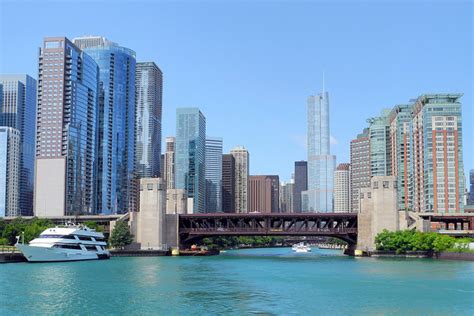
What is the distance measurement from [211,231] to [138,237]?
21442mm

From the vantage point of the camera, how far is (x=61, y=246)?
13438cm

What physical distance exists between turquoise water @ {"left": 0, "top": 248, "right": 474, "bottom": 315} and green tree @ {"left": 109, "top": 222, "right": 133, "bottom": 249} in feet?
181

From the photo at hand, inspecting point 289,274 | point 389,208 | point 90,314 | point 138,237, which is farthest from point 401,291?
point 138,237

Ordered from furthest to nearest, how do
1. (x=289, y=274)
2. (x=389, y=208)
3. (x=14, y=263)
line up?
(x=389, y=208), (x=14, y=263), (x=289, y=274)

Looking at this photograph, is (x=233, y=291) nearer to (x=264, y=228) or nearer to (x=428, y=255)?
(x=428, y=255)

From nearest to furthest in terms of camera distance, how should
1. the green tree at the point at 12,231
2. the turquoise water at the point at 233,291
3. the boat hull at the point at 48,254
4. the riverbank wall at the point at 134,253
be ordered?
the turquoise water at the point at 233,291, the boat hull at the point at 48,254, the riverbank wall at the point at 134,253, the green tree at the point at 12,231

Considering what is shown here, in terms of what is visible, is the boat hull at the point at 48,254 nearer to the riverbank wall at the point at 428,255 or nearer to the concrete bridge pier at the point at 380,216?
the riverbank wall at the point at 428,255

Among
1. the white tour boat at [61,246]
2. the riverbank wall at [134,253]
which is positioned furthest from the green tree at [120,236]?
the white tour boat at [61,246]

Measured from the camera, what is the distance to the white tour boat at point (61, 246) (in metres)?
130

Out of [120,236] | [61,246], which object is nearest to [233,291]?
[61,246]

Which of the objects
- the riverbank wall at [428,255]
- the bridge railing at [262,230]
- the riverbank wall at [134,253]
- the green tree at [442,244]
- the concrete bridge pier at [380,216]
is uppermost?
the concrete bridge pier at [380,216]

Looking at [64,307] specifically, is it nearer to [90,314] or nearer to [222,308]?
[90,314]

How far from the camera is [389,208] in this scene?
17562 centimetres

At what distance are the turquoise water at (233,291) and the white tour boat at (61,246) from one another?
13350 millimetres
